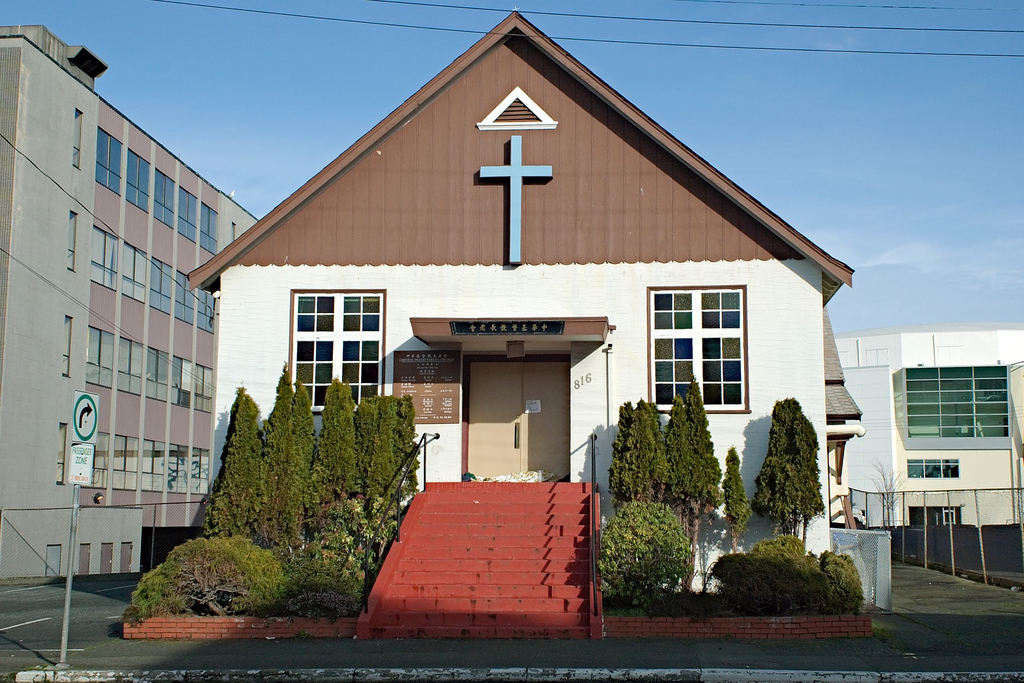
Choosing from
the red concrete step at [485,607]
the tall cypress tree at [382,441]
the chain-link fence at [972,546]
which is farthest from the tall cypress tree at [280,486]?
the chain-link fence at [972,546]

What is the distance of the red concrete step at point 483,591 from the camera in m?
13.8

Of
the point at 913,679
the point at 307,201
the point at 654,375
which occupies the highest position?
the point at 307,201

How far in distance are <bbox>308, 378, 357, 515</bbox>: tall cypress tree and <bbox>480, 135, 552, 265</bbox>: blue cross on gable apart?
13.0 ft

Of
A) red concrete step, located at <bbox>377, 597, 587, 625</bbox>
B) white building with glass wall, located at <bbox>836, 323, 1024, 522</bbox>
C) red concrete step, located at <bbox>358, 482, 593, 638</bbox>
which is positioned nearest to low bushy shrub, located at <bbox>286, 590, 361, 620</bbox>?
red concrete step, located at <bbox>358, 482, 593, 638</bbox>

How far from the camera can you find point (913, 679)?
10.6 m

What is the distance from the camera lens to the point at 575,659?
1159 cm

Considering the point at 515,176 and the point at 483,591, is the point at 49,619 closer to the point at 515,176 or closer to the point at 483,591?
the point at 483,591

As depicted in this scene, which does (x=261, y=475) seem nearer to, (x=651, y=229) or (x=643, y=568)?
(x=643, y=568)

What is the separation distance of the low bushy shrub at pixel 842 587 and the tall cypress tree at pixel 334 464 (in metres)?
7.23

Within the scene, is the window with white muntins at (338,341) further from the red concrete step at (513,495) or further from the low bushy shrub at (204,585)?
the low bushy shrub at (204,585)

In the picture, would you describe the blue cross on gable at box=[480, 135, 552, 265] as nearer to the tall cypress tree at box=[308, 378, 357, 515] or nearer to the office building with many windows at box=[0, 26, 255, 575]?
the tall cypress tree at box=[308, 378, 357, 515]

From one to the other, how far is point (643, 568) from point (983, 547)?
11.4 m

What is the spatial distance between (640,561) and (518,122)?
8.07 metres

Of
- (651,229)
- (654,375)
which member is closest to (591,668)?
(654,375)
